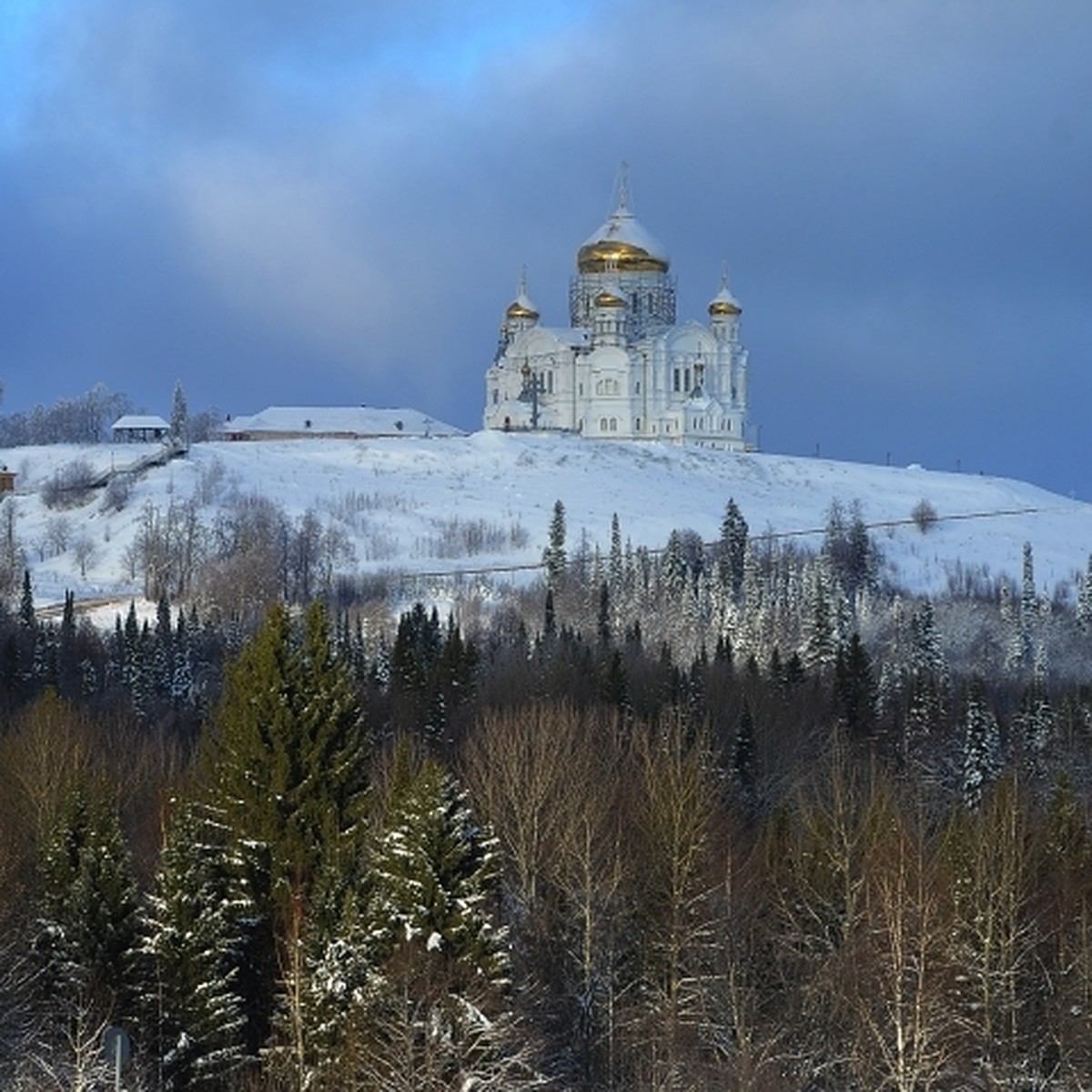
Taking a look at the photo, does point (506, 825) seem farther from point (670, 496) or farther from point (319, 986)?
point (670, 496)

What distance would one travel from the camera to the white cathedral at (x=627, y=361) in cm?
10825

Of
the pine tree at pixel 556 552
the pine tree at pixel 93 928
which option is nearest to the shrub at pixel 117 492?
the pine tree at pixel 556 552

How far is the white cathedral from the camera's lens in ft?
355

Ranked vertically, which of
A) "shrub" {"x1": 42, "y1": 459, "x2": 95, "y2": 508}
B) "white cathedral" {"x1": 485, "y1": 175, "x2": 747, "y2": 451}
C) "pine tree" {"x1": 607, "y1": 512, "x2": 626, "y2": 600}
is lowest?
"pine tree" {"x1": 607, "y1": 512, "x2": 626, "y2": 600}

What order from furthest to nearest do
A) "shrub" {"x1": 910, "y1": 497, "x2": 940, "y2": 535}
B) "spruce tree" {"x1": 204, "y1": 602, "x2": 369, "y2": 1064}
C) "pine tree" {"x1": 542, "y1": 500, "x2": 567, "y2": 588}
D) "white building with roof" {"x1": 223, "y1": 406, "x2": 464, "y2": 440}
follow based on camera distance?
1. "white building with roof" {"x1": 223, "y1": 406, "x2": 464, "y2": 440}
2. "shrub" {"x1": 910, "y1": 497, "x2": 940, "y2": 535}
3. "pine tree" {"x1": 542, "y1": 500, "x2": 567, "y2": 588}
4. "spruce tree" {"x1": 204, "y1": 602, "x2": 369, "y2": 1064}

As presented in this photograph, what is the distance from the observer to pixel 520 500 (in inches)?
3834

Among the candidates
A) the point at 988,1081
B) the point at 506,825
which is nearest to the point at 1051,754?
the point at 506,825

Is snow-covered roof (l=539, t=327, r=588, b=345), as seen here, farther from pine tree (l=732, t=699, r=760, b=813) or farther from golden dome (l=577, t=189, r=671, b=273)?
pine tree (l=732, t=699, r=760, b=813)

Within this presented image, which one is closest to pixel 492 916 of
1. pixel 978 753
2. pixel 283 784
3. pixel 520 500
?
pixel 283 784

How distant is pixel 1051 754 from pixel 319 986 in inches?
1284

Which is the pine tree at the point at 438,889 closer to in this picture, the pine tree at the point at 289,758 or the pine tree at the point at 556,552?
the pine tree at the point at 289,758

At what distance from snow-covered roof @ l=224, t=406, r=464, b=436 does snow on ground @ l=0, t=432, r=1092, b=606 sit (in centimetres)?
1617

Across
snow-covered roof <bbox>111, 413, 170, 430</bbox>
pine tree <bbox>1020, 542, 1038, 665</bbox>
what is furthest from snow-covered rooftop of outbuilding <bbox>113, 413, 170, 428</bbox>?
pine tree <bbox>1020, 542, 1038, 665</bbox>

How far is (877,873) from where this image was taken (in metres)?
23.6
